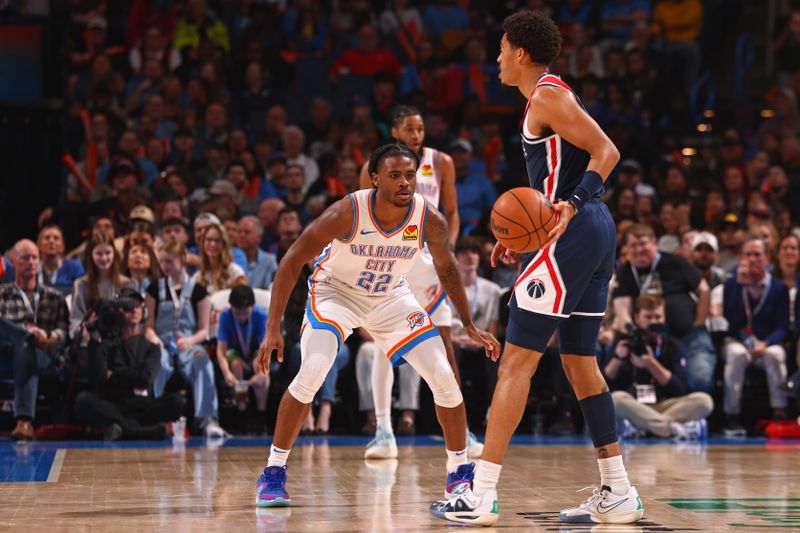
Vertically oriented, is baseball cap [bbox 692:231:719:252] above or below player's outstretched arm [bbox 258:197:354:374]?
above

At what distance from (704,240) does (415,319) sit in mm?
6215

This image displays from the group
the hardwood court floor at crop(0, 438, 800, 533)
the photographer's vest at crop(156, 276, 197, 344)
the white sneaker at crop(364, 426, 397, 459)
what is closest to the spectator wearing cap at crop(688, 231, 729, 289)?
the hardwood court floor at crop(0, 438, 800, 533)

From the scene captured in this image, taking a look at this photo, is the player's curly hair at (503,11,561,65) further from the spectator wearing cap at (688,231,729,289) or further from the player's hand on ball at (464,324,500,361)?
the spectator wearing cap at (688,231,729,289)

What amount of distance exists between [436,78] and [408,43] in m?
0.88

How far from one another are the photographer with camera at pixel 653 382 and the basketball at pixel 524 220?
5.41m

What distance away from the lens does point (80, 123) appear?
13750 millimetres

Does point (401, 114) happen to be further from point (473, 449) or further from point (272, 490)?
point (272, 490)

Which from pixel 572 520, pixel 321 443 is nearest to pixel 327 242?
pixel 572 520

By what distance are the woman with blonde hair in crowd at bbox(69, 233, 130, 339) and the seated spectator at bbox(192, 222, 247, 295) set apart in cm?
70

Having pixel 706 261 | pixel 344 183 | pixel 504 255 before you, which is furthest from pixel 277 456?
pixel 344 183

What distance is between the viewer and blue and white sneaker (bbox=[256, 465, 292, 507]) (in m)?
5.92

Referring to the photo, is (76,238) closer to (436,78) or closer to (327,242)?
(436,78)

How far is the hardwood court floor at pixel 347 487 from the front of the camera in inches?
215

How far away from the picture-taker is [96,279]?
10.5 m
